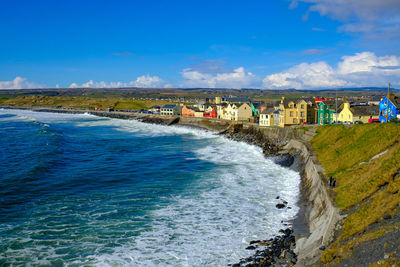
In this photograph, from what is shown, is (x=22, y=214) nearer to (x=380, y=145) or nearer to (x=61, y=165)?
(x=61, y=165)

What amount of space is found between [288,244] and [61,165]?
108ft

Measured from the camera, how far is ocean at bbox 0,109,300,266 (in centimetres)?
1820

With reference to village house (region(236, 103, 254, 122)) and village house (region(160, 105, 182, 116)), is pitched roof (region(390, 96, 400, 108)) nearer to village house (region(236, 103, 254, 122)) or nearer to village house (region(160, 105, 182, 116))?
village house (region(236, 103, 254, 122))

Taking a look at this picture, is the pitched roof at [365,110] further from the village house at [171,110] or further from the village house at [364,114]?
the village house at [171,110]

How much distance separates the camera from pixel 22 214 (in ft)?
78.5

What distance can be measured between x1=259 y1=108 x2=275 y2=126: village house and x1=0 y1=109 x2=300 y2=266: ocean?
85.9ft

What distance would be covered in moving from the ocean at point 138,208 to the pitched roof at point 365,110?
84.1ft

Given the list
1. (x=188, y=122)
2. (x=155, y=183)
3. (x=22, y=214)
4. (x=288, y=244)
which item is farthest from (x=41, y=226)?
(x=188, y=122)

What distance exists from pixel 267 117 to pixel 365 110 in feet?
66.7

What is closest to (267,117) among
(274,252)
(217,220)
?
(217,220)

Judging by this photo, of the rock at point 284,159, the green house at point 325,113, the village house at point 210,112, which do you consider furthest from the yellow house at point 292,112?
the village house at point 210,112

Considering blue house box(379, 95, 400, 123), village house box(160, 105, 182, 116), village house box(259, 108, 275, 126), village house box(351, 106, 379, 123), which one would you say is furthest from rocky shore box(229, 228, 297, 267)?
village house box(160, 105, 182, 116)

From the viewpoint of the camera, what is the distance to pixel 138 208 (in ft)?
82.0

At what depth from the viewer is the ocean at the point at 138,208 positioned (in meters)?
18.2
